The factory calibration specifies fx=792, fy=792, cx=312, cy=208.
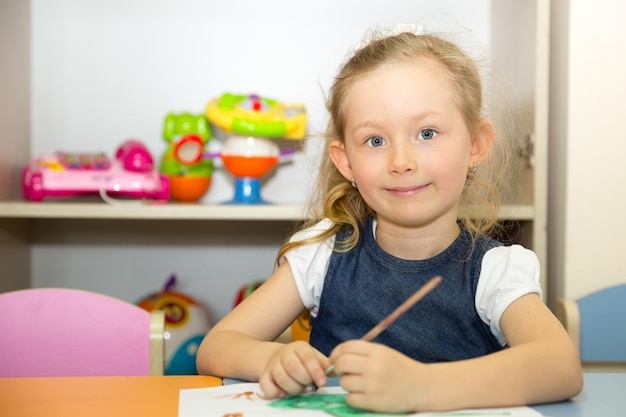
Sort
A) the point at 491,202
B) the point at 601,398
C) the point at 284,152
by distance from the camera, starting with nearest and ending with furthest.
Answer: the point at 601,398
the point at 491,202
the point at 284,152

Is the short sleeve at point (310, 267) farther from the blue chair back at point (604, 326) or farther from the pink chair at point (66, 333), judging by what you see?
the blue chair back at point (604, 326)

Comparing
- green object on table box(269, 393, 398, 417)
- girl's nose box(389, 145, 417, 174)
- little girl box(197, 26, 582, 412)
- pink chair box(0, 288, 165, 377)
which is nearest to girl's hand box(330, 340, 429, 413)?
green object on table box(269, 393, 398, 417)

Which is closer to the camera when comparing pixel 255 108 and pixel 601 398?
pixel 601 398

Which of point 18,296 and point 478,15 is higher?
point 478,15

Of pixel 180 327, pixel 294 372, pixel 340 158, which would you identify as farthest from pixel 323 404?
pixel 180 327

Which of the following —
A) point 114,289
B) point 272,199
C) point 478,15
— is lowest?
point 114,289

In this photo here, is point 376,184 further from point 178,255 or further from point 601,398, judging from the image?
point 178,255

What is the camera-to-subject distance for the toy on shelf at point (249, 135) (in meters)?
1.75

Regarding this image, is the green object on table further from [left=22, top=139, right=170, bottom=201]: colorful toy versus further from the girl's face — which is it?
[left=22, top=139, right=170, bottom=201]: colorful toy

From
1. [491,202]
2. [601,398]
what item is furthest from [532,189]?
[601,398]

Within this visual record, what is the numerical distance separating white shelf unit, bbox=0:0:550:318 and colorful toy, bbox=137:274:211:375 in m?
0.19

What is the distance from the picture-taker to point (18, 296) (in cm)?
109

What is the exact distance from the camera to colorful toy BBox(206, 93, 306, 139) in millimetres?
1743

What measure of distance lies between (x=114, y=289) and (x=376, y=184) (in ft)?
4.22
